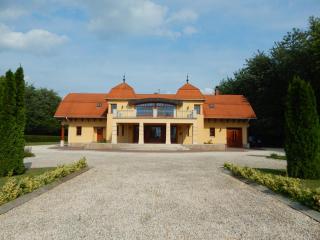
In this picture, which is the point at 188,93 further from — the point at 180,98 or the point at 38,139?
the point at 38,139

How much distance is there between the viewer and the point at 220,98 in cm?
3950

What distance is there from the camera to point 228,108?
123 ft

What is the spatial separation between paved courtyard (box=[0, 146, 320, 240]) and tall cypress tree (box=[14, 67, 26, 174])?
3.21 metres

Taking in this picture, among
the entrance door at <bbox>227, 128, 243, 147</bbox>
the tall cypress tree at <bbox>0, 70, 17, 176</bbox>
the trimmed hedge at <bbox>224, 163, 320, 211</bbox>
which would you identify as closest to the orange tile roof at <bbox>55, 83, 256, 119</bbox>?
the entrance door at <bbox>227, 128, 243, 147</bbox>

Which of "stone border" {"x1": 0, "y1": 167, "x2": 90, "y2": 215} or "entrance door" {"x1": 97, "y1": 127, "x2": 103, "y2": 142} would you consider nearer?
"stone border" {"x1": 0, "y1": 167, "x2": 90, "y2": 215}

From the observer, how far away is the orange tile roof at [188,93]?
1435 inches

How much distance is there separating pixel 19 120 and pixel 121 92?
80.1 ft

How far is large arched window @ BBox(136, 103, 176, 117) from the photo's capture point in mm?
34312

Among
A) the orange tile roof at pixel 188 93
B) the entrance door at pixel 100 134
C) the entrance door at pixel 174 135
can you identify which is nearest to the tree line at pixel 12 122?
the entrance door at pixel 100 134

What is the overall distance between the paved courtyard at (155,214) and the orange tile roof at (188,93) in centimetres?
2652

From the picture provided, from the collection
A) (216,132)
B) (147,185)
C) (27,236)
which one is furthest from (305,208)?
(216,132)

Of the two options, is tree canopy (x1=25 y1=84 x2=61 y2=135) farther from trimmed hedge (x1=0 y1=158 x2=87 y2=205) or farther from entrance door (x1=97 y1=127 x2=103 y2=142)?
trimmed hedge (x1=0 y1=158 x2=87 y2=205)

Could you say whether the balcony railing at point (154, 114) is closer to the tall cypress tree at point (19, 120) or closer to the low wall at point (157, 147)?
the low wall at point (157, 147)

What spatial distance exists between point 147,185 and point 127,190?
3.16ft
